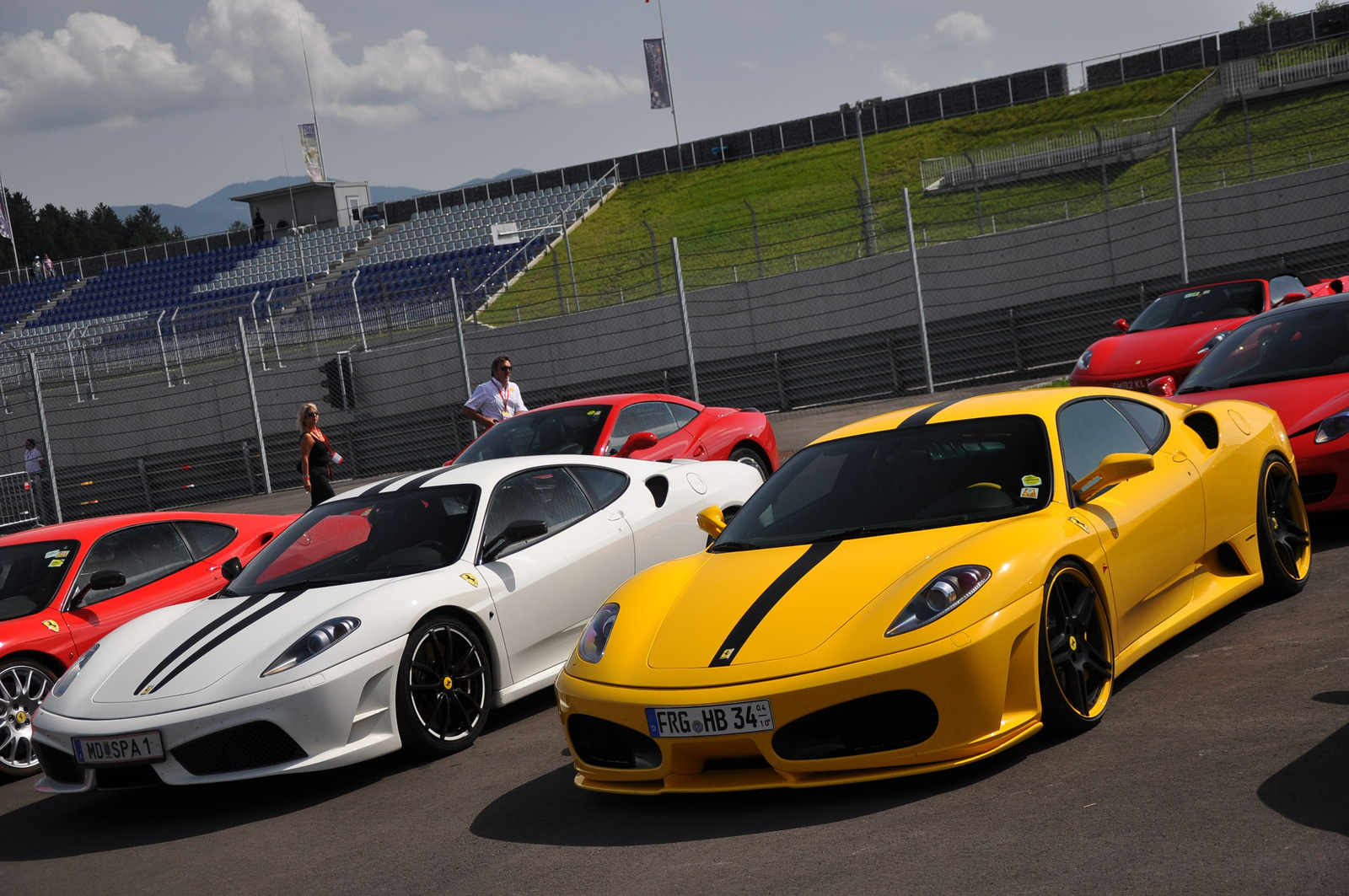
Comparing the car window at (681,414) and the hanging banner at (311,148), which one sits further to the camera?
the hanging banner at (311,148)

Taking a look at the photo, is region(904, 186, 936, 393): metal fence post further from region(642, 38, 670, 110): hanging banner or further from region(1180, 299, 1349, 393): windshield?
region(642, 38, 670, 110): hanging banner

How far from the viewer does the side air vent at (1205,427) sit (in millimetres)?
5688

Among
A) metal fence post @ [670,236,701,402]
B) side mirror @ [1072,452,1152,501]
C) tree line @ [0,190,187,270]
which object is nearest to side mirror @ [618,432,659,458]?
side mirror @ [1072,452,1152,501]

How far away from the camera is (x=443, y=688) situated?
223 inches

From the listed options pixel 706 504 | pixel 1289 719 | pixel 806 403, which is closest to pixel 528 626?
pixel 706 504

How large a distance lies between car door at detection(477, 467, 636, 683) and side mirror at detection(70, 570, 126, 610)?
96.3 inches

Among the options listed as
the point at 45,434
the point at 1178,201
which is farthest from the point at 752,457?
the point at 45,434

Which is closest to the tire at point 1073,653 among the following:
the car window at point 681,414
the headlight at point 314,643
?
the headlight at point 314,643

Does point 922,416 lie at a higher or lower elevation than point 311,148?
lower

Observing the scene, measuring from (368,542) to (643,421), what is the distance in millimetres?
4942

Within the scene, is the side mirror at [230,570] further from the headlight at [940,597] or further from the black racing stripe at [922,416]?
the headlight at [940,597]

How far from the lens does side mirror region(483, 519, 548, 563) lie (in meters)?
6.09

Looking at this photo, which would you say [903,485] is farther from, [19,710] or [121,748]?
[19,710]

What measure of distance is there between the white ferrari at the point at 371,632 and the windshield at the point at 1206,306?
8391mm
